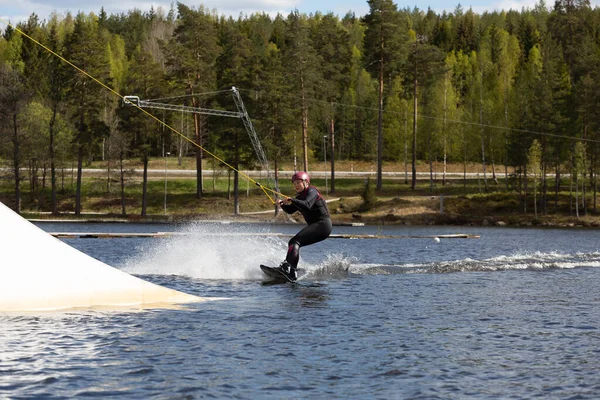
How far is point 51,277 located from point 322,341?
16.1ft

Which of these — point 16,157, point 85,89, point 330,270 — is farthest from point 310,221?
point 85,89

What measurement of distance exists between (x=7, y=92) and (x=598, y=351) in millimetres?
69473

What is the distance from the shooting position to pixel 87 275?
15578mm

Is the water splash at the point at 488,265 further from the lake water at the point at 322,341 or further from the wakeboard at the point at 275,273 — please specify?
the wakeboard at the point at 275,273

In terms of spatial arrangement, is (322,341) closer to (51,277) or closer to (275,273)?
(51,277)

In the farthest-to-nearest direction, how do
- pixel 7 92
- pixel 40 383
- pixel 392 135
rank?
pixel 392 135 → pixel 7 92 → pixel 40 383

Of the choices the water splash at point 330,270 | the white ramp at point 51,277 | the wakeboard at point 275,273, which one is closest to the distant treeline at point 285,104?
the water splash at point 330,270

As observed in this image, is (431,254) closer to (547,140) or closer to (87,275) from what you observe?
(87,275)

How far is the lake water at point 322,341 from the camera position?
11.4m

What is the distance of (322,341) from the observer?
566 inches

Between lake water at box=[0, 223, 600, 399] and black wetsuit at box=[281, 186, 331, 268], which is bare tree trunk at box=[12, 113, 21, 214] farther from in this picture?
black wetsuit at box=[281, 186, 331, 268]

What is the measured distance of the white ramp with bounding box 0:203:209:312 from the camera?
14578 millimetres

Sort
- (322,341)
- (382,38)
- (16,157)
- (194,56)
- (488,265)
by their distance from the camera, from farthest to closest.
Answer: (382,38), (194,56), (16,157), (488,265), (322,341)

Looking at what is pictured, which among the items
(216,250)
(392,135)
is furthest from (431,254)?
(392,135)
